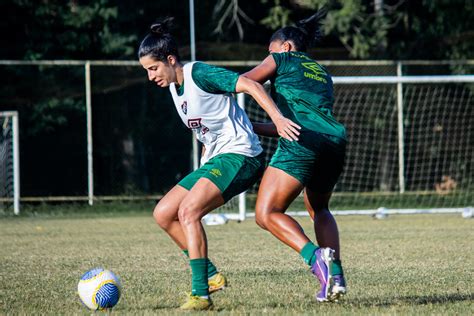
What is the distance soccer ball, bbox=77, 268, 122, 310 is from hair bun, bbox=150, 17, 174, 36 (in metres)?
1.64

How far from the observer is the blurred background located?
20.2 metres

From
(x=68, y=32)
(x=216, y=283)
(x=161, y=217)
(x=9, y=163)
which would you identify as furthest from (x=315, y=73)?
(x=68, y=32)

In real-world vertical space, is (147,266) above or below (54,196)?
above

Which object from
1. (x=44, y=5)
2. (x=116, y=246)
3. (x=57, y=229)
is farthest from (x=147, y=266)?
(x=44, y=5)

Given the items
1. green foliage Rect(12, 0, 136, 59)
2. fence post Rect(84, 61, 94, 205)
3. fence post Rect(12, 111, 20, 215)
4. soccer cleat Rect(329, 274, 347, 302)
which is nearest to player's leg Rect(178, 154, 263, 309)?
soccer cleat Rect(329, 274, 347, 302)

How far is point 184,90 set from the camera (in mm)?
6156

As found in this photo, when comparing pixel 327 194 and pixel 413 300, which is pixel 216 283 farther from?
pixel 413 300

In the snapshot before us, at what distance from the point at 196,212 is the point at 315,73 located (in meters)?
1.27

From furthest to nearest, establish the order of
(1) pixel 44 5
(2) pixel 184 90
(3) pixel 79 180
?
(1) pixel 44 5 < (3) pixel 79 180 < (2) pixel 184 90

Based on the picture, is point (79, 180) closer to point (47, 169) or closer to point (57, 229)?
point (47, 169)

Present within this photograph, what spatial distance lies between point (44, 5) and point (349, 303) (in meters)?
17.1

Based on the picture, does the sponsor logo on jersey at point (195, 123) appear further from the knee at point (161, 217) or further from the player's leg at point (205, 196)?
the knee at point (161, 217)

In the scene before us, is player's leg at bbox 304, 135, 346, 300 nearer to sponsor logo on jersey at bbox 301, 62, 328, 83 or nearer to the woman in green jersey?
the woman in green jersey

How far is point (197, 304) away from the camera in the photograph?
5828mm
